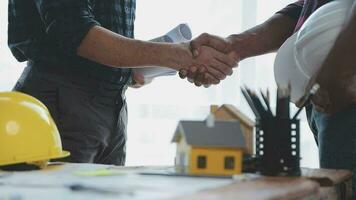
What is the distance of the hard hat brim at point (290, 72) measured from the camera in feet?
4.19

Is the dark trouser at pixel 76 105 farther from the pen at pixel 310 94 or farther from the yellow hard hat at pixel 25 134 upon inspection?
the pen at pixel 310 94

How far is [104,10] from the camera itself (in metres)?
1.67

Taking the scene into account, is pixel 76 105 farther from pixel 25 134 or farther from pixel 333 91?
pixel 333 91

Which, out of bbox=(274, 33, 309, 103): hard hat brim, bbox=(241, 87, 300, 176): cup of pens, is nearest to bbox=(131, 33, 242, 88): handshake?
bbox=(274, 33, 309, 103): hard hat brim

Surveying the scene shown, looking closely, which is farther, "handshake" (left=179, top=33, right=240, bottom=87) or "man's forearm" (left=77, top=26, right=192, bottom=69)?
"handshake" (left=179, top=33, right=240, bottom=87)

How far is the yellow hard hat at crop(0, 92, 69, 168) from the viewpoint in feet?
3.71

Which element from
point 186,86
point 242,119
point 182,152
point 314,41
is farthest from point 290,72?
point 186,86

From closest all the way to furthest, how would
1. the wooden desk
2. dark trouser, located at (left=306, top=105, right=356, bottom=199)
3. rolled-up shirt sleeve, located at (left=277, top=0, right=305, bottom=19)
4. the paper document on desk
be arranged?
the wooden desk → dark trouser, located at (left=306, top=105, right=356, bottom=199) → rolled-up shirt sleeve, located at (left=277, top=0, right=305, bottom=19) → the paper document on desk

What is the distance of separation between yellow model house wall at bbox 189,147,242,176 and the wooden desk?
41 millimetres

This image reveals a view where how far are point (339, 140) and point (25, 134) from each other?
0.66 metres

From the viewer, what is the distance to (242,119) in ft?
3.65

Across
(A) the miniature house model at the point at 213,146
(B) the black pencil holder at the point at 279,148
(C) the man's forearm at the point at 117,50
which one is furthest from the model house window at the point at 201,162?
(C) the man's forearm at the point at 117,50

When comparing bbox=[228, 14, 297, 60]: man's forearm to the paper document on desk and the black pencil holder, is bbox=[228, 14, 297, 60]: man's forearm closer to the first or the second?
the paper document on desk

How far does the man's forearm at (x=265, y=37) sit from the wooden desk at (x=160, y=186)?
0.69 meters
